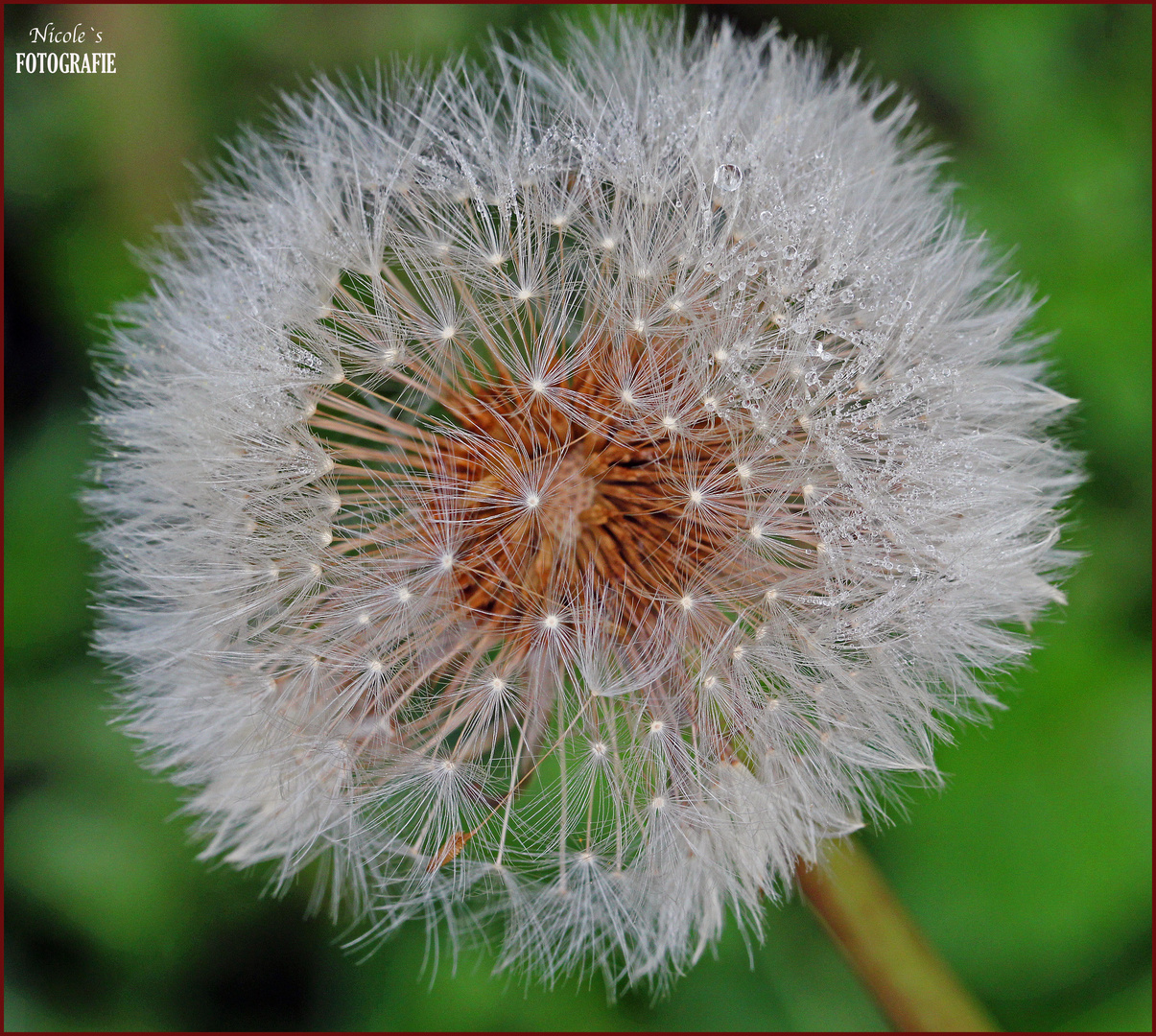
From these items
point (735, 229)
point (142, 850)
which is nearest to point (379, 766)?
point (735, 229)

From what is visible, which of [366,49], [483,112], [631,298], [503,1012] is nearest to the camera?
[631,298]

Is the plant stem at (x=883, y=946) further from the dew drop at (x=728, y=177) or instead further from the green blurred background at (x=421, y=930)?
the dew drop at (x=728, y=177)

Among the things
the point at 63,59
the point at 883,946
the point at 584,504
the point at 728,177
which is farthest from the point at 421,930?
the point at 63,59

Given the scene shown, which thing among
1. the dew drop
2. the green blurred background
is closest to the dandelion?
the dew drop

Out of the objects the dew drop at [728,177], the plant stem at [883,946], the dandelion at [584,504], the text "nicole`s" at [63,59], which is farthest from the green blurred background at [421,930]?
the dew drop at [728,177]

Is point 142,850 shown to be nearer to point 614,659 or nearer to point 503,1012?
point 503,1012

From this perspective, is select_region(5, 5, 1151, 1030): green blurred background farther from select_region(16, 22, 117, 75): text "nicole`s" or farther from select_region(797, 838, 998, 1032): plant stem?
select_region(797, 838, 998, 1032): plant stem
